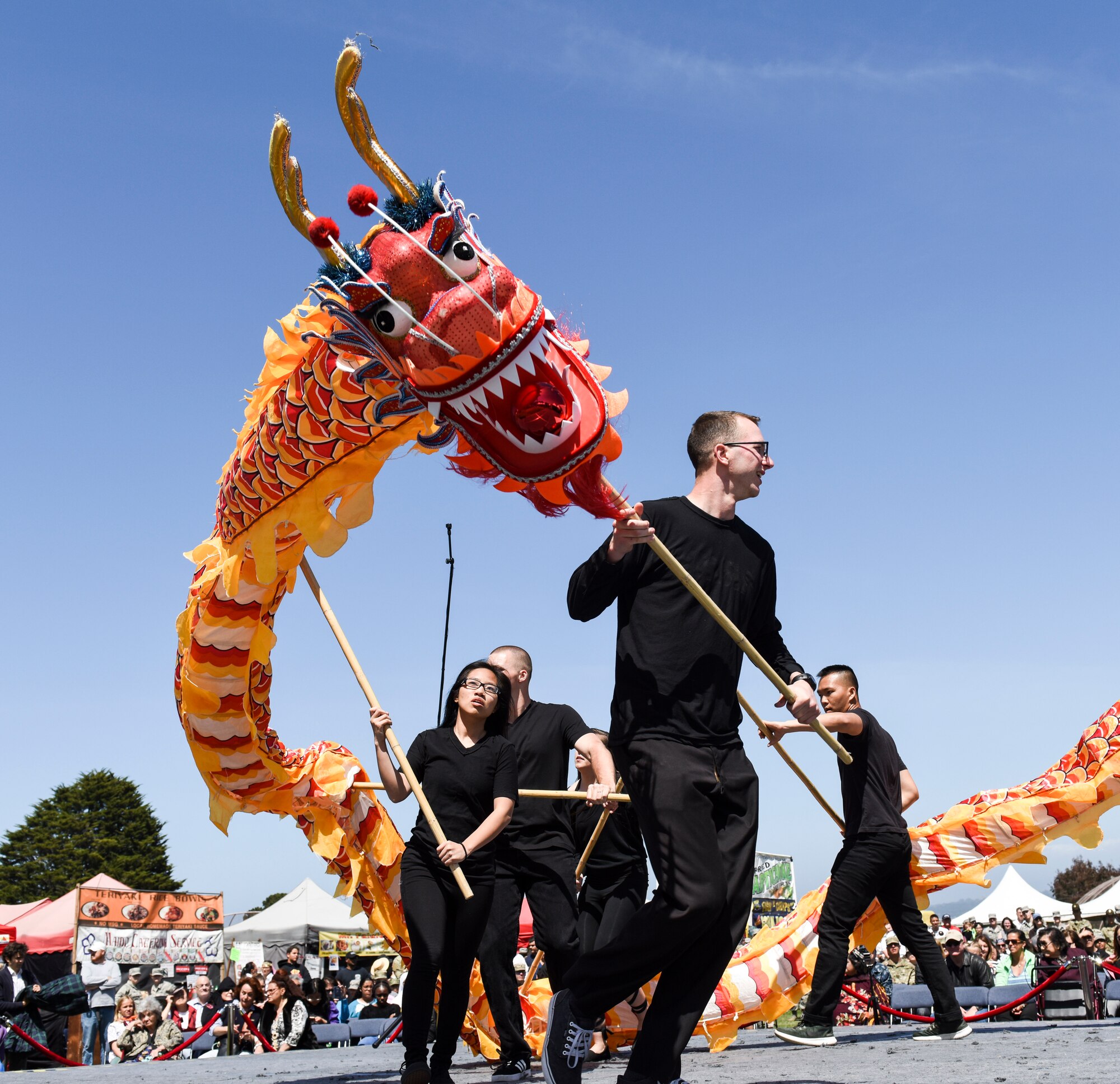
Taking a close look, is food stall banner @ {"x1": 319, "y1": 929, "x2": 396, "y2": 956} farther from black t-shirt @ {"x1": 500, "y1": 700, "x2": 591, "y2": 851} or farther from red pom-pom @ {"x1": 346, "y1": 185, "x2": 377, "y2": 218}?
red pom-pom @ {"x1": 346, "y1": 185, "x2": 377, "y2": 218}

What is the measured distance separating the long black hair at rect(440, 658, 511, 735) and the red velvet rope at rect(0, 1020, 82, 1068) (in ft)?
17.8

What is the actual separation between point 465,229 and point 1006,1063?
3.62 meters

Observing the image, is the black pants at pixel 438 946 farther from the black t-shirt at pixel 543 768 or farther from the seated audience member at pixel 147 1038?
the seated audience member at pixel 147 1038

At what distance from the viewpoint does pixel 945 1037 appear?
5918mm

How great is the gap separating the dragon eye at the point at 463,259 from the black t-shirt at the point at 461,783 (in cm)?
208

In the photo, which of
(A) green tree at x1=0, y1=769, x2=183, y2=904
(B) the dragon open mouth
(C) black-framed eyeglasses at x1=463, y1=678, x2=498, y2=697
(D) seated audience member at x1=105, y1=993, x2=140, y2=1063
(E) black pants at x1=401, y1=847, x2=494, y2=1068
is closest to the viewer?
(B) the dragon open mouth

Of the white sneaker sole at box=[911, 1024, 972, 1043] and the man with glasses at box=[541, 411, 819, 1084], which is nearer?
the man with glasses at box=[541, 411, 819, 1084]

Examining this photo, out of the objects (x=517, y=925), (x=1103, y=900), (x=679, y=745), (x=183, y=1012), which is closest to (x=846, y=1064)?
(x=517, y=925)

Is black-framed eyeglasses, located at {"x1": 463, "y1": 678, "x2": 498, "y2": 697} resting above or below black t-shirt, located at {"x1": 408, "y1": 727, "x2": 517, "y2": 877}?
above

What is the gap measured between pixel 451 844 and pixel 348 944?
19.7 metres

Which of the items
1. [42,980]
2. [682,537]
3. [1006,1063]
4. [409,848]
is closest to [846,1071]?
[1006,1063]

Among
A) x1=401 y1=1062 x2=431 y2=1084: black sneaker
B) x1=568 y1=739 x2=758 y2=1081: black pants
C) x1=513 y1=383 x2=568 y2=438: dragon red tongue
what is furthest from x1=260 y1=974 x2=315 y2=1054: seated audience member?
x1=513 y1=383 x2=568 y2=438: dragon red tongue

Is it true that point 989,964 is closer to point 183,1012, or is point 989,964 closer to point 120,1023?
point 183,1012

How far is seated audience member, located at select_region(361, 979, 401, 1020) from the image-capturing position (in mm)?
12328
